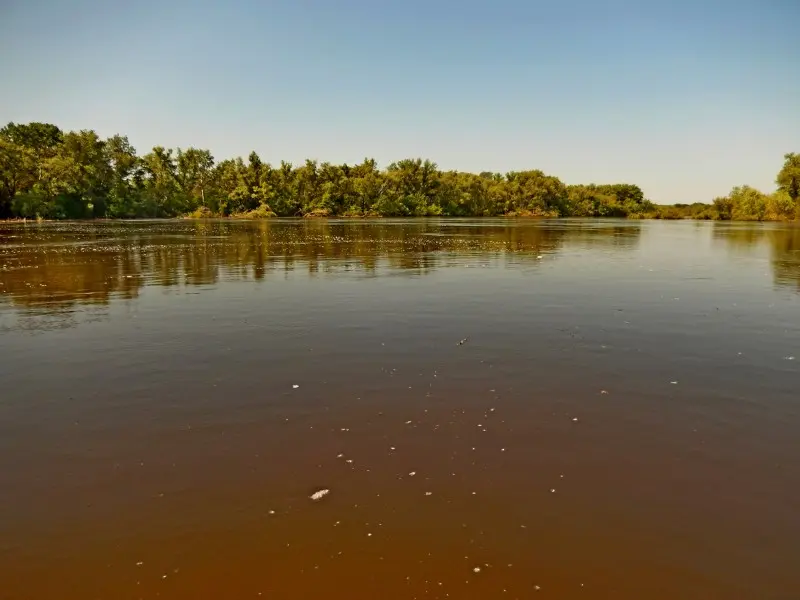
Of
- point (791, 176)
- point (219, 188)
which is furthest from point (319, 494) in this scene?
point (219, 188)

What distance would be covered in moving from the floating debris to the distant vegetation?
399 feet

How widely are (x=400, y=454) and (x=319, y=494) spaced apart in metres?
1.62

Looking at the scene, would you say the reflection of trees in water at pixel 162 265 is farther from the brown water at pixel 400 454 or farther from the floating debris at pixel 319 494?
the floating debris at pixel 319 494

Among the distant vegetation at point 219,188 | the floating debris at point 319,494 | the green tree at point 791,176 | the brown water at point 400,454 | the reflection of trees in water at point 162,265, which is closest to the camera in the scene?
the brown water at point 400,454

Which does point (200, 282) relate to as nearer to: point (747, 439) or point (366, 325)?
point (366, 325)

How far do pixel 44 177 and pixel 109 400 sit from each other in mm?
124797

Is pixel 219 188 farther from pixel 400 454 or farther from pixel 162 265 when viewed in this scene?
pixel 400 454

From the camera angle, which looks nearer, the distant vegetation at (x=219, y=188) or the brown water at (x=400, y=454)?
the brown water at (x=400, y=454)

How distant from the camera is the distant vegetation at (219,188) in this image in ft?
358

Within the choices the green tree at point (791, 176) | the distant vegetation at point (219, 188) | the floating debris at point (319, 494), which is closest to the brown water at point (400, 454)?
the floating debris at point (319, 494)

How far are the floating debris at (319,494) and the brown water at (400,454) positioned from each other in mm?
161

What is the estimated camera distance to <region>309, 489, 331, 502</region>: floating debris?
6.98 metres

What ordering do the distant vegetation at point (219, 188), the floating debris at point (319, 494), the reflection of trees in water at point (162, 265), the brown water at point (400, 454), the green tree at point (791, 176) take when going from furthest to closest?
the green tree at point (791, 176) < the distant vegetation at point (219, 188) < the reflection of trees in water at point (162, 265) < the floating debris at point (319, 494) < the brown water at point (400, 454)

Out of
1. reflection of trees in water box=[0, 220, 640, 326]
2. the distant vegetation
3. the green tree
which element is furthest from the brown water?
the green tree
